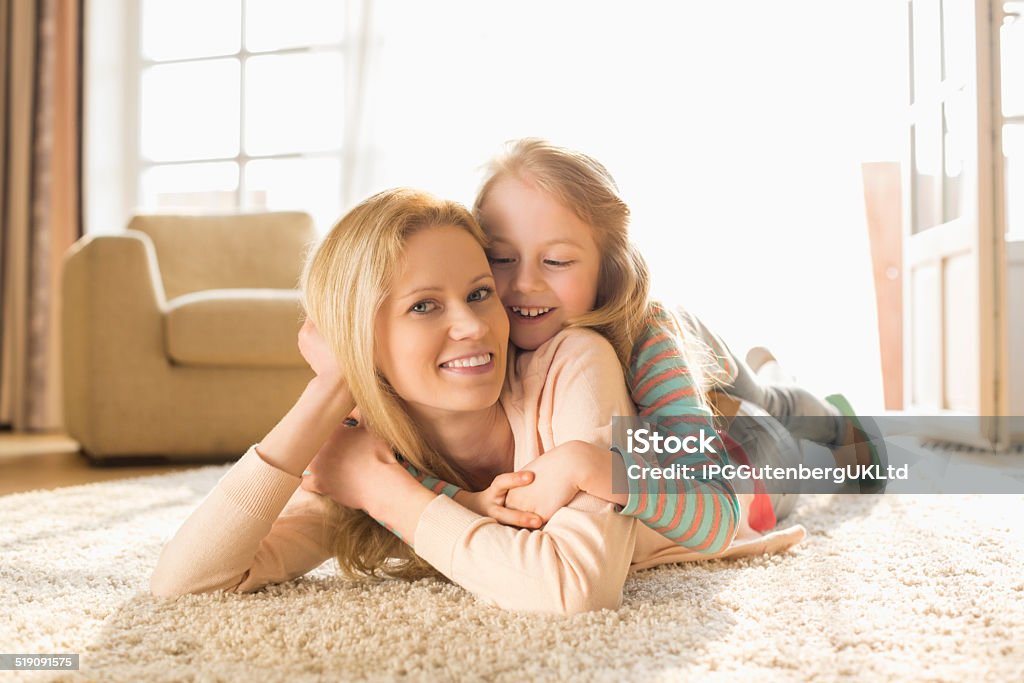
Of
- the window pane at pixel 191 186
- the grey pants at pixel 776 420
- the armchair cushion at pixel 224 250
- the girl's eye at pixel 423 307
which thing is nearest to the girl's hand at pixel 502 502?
the girl's eye at pixel 423 307

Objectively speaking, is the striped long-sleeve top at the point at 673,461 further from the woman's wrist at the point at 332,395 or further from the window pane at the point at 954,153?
the window pane at the point at 954,153

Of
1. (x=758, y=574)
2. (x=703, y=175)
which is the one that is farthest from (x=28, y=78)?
(x=758, y=574)

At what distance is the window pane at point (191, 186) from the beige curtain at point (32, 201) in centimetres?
47

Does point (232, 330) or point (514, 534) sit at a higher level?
point (232, 330)

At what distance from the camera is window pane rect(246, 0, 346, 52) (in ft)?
14.3

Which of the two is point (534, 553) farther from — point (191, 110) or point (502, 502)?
point (191, 110)

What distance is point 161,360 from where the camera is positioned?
2793 mm

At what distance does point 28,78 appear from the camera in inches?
166

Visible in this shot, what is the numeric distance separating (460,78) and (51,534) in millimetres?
2936

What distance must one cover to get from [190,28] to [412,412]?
13.5ft

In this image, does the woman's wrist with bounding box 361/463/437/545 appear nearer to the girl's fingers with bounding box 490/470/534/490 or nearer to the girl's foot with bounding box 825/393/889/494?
the girl's fingers with bounding box 490/470/534/490

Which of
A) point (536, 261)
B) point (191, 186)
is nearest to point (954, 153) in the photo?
point (536, 261)

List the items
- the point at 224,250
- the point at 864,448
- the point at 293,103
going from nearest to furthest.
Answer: the point at 864,448 < the point at 224,250 < the point at 293,103

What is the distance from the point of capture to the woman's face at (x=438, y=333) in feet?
3.46
